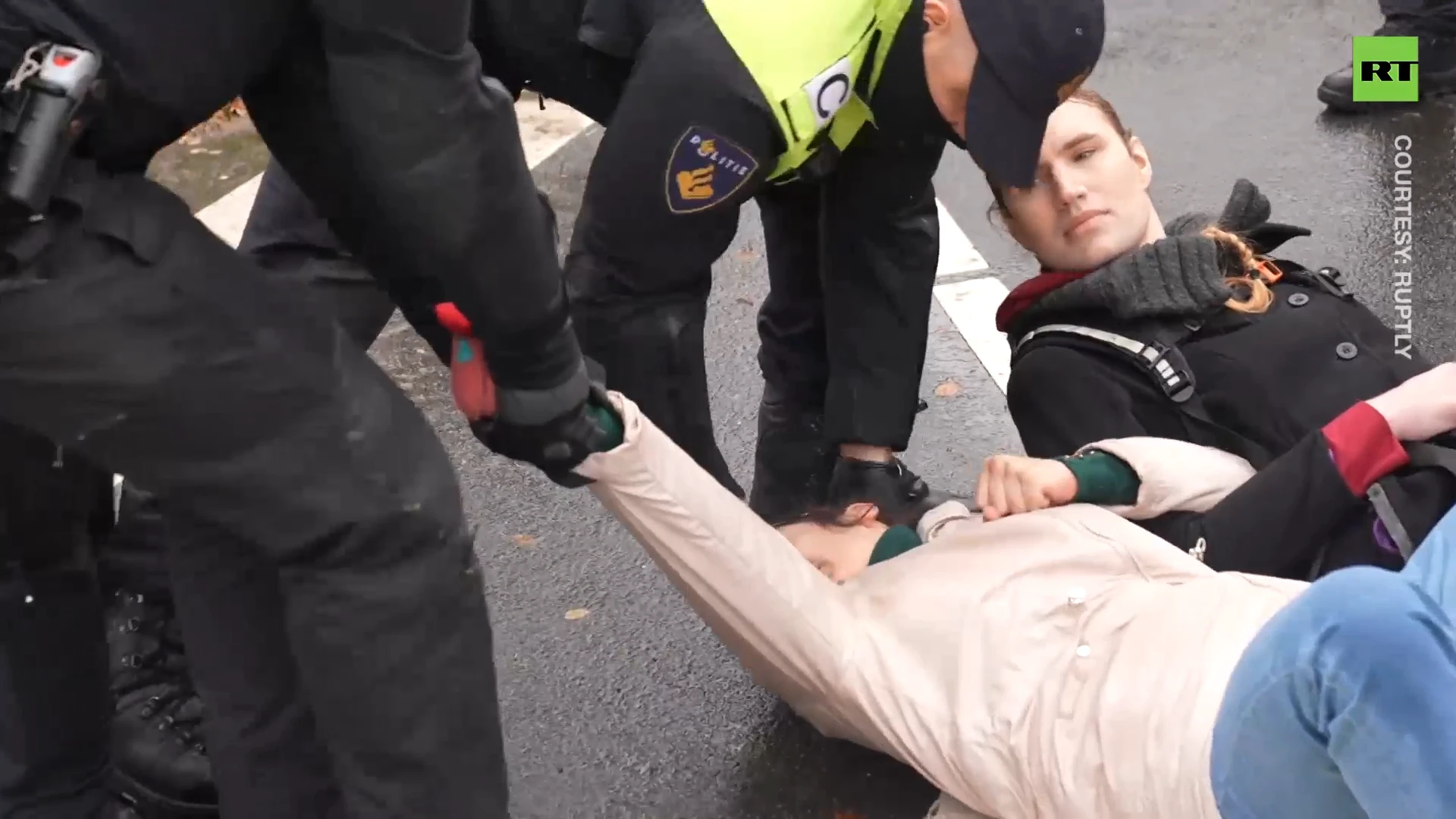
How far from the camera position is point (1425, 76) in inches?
160

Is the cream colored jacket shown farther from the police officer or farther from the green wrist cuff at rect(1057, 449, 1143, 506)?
the police officer

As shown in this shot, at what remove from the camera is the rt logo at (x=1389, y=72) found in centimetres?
404

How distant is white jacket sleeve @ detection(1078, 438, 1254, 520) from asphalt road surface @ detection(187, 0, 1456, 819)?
506mm

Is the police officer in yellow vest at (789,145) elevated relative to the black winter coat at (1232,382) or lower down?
elevated

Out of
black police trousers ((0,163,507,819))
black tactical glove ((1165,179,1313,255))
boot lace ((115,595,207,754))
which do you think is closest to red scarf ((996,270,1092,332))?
black tactical glove ((1165,179,1313,255))

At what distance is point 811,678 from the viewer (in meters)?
1.81

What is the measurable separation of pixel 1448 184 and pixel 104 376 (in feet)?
11.1

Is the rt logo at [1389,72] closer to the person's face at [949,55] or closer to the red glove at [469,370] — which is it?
the person's face at [949,55]

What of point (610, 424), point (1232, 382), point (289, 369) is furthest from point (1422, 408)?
point (289, 369)

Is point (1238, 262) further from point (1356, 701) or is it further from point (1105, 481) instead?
point (1356, 701)

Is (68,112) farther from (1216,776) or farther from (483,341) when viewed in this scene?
(1216,776)

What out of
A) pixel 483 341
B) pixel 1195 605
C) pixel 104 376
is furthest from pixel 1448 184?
pixel 104 376

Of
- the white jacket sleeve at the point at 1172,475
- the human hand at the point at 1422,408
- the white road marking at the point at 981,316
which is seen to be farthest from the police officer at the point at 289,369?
the white road marking at the point at 981,316

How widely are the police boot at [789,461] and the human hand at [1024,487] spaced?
52 cm
